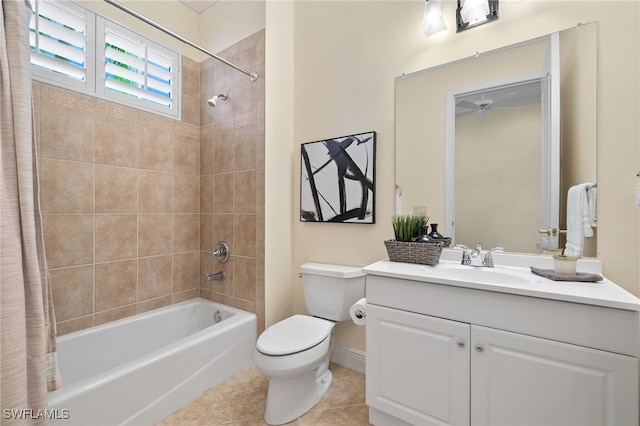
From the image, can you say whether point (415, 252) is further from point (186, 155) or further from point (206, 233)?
point (186, 155)

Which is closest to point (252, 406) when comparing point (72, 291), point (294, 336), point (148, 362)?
point (294, 336)

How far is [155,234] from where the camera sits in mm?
2201

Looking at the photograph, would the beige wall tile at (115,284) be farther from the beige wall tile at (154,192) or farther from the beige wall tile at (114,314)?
the beige wall tile at (154,192)

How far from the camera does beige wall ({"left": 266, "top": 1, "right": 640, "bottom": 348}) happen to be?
126 cm

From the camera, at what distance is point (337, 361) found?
207 cm

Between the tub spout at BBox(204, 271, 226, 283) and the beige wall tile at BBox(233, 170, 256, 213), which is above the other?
the beige wall tile at BBox(233, 170, 256, 213)

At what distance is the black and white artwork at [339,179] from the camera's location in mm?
1897

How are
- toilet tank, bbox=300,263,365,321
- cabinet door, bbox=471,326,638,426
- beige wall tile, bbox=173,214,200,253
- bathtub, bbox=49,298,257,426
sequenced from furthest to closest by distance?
1. beige wall tile, bbox=173,214,200,253
2. toilet tank, bbox=300,263,365,321
3. bathtub, bbox=49,298,257,426
4. cabinet door, bbox=471,326,638,426

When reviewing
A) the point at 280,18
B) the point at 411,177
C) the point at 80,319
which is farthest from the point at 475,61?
the point at 80,319

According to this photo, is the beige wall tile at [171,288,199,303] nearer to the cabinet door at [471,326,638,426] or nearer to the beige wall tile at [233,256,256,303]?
the beige wall tile at [233,256,256,303]

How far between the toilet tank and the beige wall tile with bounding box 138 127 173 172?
1.39 m

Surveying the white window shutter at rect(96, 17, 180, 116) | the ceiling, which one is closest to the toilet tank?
the white window shutter at rect(96, 17, 180, 116)

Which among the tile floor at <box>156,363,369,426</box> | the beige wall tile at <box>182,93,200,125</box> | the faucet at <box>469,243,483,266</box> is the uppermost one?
the beige wall tile at <box>182,93,200,125</box>

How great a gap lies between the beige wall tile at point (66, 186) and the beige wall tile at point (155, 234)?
347 millimetres
